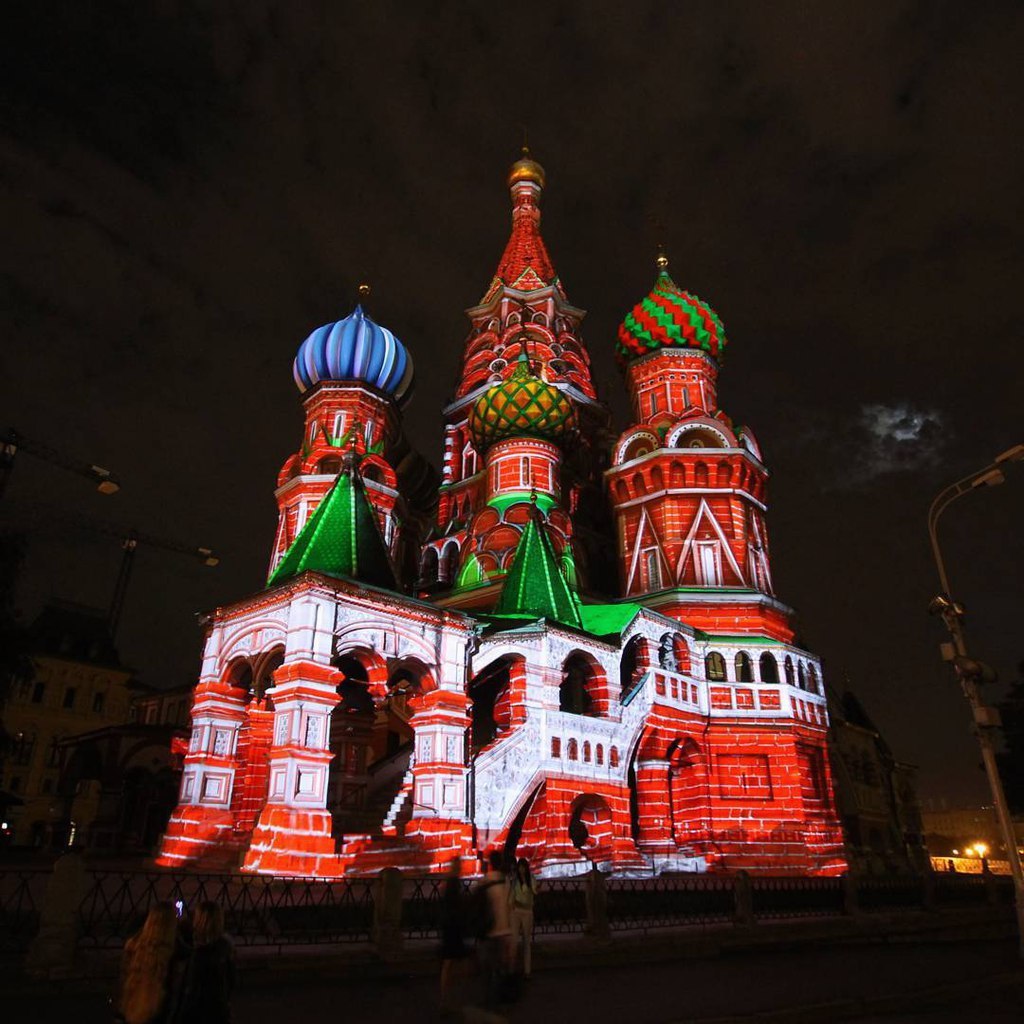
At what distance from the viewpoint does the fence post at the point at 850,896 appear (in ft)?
44.3

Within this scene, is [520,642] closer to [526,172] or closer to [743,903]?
[743,903]

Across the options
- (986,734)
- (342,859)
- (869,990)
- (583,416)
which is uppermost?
(583,416)

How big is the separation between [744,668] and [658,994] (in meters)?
18.7

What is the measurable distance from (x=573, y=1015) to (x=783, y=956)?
5.31m

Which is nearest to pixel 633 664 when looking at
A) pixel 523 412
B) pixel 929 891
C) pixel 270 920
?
pixel 929 891

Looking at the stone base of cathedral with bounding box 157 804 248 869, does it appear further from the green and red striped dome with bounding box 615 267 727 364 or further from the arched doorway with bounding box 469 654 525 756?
the green and red striped dome with bounding box 615 267 727 364

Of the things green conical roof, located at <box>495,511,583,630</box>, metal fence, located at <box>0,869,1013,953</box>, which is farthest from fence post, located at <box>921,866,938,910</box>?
green conical roof, located at <box>495,511,583,630</box>

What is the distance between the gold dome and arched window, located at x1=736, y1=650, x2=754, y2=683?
3151cm

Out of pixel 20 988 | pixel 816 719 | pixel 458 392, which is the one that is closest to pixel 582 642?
pixel 816 719

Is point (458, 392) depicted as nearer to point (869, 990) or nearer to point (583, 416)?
point (583, 416)

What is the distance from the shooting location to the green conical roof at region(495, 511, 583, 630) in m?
21.1

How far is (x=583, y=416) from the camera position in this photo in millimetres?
36219

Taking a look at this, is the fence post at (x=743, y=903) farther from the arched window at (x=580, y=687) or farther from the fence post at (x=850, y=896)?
the arched window at (x=580, y=687)

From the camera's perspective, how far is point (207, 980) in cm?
421
